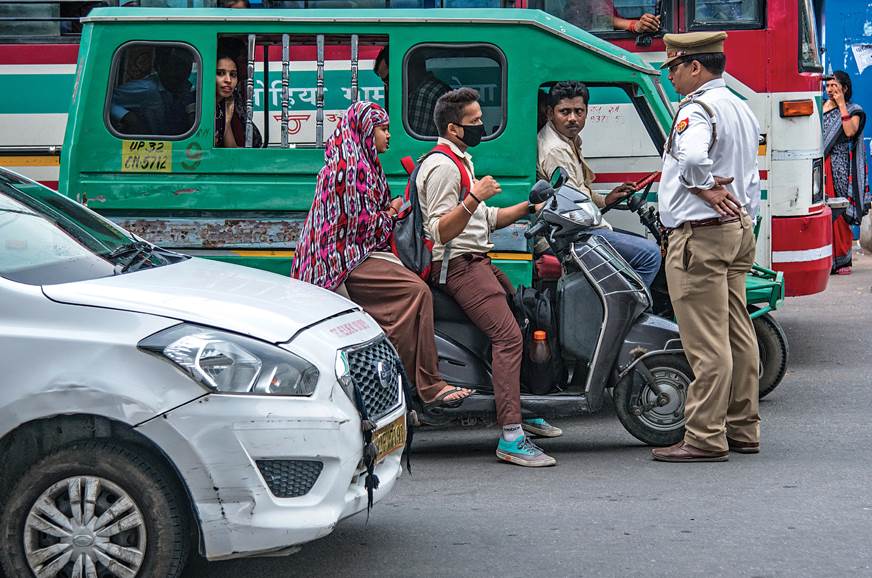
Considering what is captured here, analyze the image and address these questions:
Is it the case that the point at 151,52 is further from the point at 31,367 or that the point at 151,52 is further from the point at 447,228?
the point at 31,367

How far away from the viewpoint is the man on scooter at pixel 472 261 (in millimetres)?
5891

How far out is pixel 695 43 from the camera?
5.89m

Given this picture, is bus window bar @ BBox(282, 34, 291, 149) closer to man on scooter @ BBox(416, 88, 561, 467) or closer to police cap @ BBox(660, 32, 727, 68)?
man on scooter @ BBox(416, 88, 561, 467)

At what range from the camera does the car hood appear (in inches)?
154

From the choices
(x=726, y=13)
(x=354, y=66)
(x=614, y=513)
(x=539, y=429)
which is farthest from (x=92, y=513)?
(x=726, y=13)

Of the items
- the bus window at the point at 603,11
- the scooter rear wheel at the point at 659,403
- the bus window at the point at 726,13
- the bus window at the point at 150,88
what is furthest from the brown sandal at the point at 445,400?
the bus window at the point at 726,13

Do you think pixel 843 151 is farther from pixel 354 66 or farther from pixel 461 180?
pixel 461 180

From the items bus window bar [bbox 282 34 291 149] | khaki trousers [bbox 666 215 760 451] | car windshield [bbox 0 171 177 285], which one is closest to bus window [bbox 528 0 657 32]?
bus window bar [bbox 282 34 291 149]

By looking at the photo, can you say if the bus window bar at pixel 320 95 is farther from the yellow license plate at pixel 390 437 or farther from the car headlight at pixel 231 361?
the car headlight at pixel 231 361

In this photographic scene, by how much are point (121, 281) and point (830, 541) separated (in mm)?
2756

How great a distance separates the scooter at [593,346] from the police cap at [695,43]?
0.84 m

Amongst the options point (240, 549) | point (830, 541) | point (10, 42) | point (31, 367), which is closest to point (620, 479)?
point (830, 541)

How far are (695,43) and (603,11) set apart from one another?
2.48 m

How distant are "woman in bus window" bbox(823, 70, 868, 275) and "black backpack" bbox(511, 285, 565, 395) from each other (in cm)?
770
